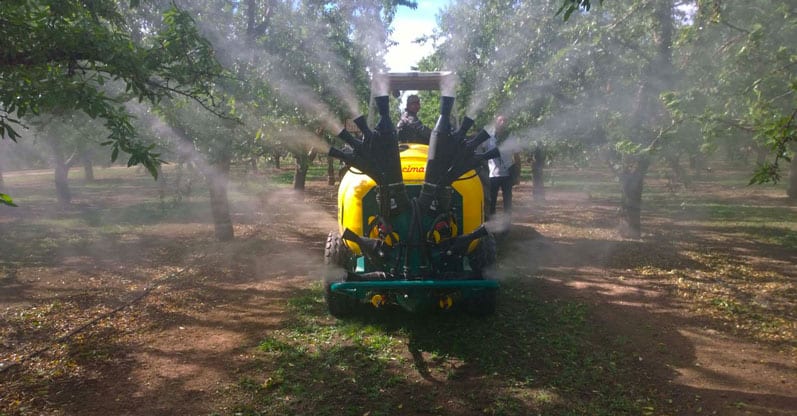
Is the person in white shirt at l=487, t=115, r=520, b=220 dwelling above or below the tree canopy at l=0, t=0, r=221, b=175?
below

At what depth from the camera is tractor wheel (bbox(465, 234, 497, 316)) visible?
557cm

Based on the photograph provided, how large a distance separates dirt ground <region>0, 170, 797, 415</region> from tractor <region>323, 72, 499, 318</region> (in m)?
0.84

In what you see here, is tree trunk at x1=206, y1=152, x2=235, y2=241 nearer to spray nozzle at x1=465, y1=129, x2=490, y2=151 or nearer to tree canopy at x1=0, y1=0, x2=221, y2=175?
tree canopy at x1=0, y1=0, x2=221, y2=175

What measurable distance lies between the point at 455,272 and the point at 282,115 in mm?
4748

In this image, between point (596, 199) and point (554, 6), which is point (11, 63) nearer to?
point (554, 6)

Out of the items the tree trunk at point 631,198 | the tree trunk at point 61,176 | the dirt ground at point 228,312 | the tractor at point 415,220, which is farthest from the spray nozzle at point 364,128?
the tree trunk at point 61,176

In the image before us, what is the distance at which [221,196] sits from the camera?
34.3 feet

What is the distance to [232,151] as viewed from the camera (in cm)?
908

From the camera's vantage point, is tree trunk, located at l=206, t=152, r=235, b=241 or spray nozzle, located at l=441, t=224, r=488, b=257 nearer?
spray nozzle, located at l=441, t=224, r=488, b=257

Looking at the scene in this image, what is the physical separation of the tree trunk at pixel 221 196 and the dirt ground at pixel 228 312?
15.8 inches

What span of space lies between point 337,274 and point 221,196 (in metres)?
5.44

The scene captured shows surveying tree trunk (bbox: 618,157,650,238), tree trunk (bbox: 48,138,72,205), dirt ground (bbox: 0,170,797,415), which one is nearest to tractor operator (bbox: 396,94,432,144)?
dirt ground (bbox: 0,170,797,415)

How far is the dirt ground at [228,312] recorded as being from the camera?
168 inches

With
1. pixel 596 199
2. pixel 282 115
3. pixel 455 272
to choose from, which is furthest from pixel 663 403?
pixel 596 199
